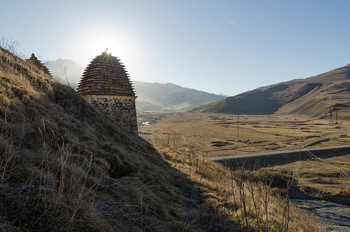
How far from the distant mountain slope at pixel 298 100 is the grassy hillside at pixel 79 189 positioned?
12108cm

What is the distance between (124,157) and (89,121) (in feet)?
11.2

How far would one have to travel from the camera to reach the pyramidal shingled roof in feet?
50.0

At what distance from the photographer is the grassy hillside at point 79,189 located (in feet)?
7.79

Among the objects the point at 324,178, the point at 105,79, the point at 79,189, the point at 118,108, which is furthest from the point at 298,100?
the point at 79,189

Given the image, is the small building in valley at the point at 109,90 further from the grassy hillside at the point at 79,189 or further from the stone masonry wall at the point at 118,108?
the grassy hillside at the point at 79,189

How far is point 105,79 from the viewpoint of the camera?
51.0 feet

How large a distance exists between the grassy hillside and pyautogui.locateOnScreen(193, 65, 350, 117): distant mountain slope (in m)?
121

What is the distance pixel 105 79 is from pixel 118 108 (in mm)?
2417

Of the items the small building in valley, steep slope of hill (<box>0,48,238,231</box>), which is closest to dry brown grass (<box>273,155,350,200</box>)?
the small building in valley

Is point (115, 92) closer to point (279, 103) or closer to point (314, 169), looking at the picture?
point (314, 169)

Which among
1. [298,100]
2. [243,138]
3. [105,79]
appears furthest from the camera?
[298,100]

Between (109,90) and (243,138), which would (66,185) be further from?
(243,138)

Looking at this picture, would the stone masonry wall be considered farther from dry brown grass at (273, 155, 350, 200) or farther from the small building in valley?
dry brown grass at (273, 155, 350, 200)

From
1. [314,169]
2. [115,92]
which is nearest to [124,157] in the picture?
[115,92]
